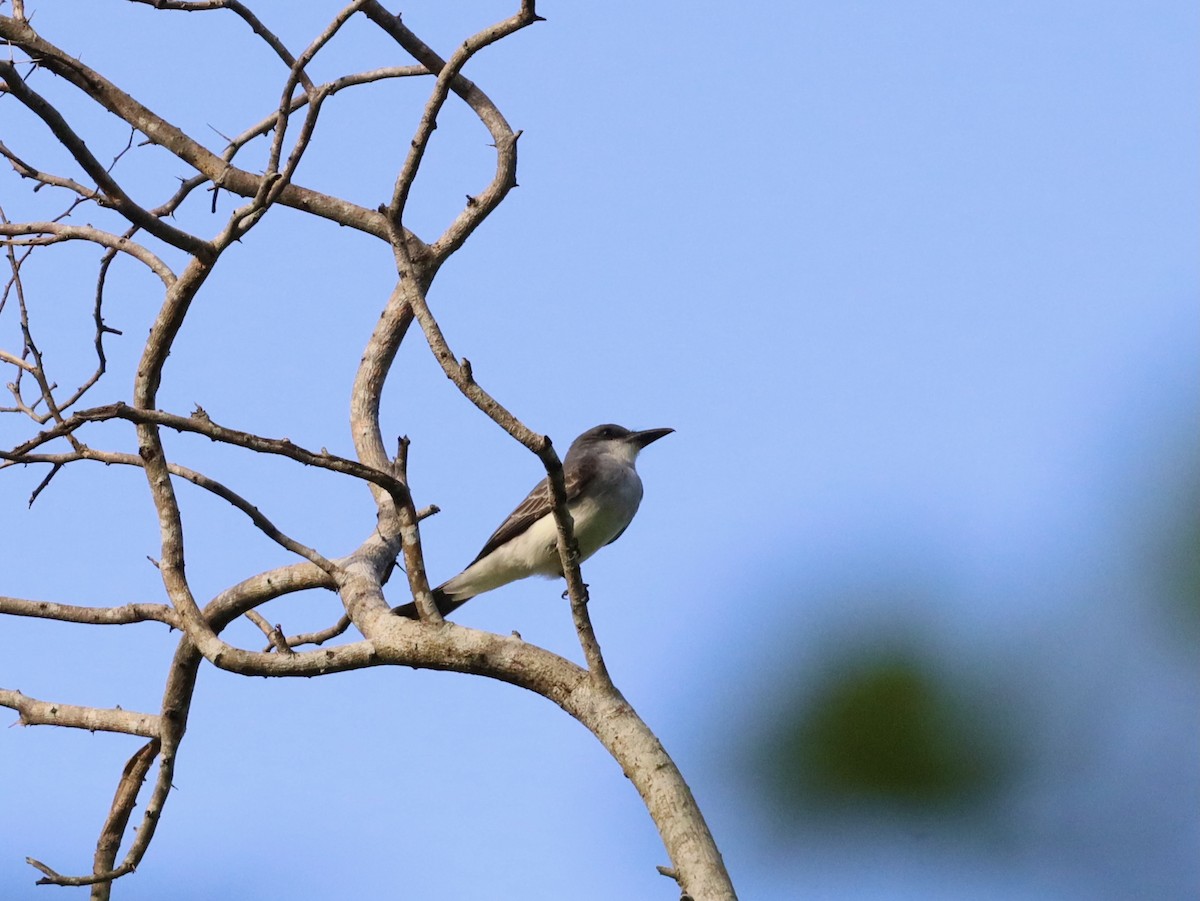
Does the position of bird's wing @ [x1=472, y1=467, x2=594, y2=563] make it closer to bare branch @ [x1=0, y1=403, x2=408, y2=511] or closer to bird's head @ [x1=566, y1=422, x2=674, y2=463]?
bird's head @ [x1=566, y1=422, x2=674, y2=463]

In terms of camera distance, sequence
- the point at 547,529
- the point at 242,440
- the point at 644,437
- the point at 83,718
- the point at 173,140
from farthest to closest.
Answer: the point at 644,437, the point at 547,529, the point at 173,140, the point at 83,718, the point at 242,440

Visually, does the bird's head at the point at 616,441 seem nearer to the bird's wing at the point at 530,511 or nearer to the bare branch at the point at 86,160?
the bird's wing at the point at 530,511

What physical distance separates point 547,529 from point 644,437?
1262mm

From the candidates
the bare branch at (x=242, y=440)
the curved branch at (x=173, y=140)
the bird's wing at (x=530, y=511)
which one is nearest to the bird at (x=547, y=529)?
the bird's wing at (x=530, y=511)

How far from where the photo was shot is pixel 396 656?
5199 mm

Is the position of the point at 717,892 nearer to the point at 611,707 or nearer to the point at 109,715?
→ the point at 611,707

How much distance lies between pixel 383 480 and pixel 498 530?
126 inches

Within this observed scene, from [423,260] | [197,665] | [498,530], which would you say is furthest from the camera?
[498,530]

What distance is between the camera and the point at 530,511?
8.24 metres

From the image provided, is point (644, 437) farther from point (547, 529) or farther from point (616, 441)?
point (547, 529)

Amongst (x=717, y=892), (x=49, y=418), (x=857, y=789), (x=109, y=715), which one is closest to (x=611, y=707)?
(x=717, y=892)

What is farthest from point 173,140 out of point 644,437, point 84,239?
point 644,437

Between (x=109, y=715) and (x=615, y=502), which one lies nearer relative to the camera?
Result: (x=109, y=715)

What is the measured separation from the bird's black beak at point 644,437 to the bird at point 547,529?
0.40m
